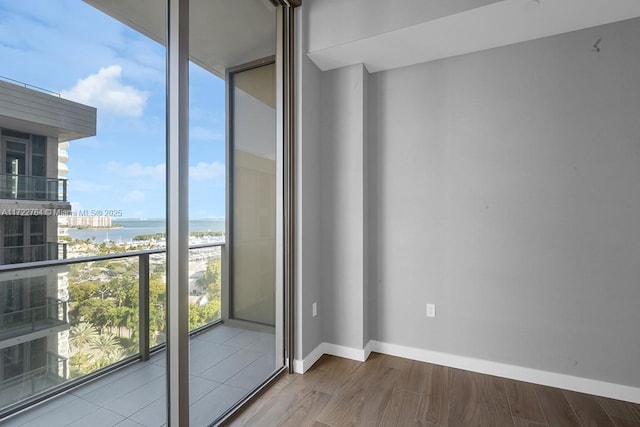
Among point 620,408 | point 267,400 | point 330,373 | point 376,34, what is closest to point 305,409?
point 267,400

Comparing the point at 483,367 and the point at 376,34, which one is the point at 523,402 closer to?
the point at 483,367

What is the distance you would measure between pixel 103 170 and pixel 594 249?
2988 mm

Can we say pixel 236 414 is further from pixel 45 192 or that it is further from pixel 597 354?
pixel 597 354

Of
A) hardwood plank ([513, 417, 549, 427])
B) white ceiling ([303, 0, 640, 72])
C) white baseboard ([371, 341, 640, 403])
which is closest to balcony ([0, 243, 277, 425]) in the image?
white baseboard ([371, 341, 640, 403])

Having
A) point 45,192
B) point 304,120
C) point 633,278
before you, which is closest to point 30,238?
point 45,192

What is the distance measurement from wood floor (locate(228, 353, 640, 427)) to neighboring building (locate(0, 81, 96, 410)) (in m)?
1.08

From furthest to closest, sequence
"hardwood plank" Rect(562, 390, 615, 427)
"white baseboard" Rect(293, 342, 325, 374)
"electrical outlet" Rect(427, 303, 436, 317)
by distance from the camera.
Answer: "electrical outlet" Rect(427, 303, 436, 317), "white baseboard" Rect(293, 342, 325, 374), "hardwood plank" Rect(562, 390, 615, 427)

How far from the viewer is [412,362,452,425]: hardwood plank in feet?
6.24

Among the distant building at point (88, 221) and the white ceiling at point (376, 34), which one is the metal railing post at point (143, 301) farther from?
the white ceiling at point (376, 34)

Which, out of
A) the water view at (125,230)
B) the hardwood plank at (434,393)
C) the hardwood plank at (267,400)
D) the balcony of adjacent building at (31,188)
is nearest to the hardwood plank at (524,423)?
the hardwood plank at (434,393)

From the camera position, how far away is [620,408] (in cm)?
196

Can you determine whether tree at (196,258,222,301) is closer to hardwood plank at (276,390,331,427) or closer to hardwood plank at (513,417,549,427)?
hardwood plank at (276,390,331,427)

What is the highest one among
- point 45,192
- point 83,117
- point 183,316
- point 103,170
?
point 83,117

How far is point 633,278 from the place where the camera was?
2033 mm
